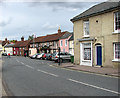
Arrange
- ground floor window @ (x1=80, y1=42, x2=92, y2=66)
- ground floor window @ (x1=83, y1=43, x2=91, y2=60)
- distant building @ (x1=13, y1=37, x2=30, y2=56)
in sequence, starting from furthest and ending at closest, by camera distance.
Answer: distant building @ (x1=13, y1=37, x2=30, y2=56), ground floor window @ (x1=83, y1=43, x2=91, y2=60), ground floor window @ (x1=80, y1=42, x2=92, y2=66)

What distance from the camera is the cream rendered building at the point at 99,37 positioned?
16.2 m

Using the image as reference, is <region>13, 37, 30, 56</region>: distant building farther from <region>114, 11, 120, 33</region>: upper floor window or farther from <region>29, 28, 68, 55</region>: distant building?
<region>114, 11, 120, 33</region>: upper floor window

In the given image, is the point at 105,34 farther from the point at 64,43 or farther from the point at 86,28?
the point at 64,43

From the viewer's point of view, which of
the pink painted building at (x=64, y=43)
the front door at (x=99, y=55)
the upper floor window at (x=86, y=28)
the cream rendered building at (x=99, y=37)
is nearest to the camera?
the cream rendered building at (x=99, y=37)

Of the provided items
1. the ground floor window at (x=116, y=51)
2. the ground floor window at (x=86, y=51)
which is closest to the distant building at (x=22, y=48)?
the ground floor window at (x=86, y=51)

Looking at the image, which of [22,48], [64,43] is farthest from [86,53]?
[22,48]

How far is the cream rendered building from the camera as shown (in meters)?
16.2

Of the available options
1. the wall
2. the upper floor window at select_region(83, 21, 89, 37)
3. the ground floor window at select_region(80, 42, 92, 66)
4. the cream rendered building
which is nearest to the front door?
the cream rendered building

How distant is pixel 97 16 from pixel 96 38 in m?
2.44

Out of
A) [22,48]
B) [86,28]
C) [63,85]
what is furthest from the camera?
[22,48]

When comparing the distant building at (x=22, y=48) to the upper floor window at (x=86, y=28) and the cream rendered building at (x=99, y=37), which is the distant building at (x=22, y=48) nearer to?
the cream rendered building at (x=99, y=37)

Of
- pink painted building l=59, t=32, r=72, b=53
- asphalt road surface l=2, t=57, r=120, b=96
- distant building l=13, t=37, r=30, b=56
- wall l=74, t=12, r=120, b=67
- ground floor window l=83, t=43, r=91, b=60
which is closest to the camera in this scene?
asphalt road surface l=2, t=57, r=120, b=96

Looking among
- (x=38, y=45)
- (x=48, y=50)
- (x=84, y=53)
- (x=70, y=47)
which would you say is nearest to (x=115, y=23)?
(x=84, y=53)

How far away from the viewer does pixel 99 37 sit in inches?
706
